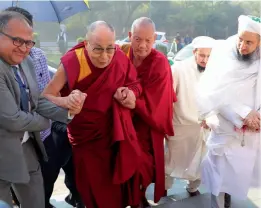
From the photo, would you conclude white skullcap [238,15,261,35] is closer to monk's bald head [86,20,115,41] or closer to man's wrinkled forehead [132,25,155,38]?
man's wrinkled forehead [132,25,155,38]

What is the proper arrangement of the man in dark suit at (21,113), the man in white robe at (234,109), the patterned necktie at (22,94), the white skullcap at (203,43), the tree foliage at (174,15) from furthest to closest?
the tree foliage at (174,15), the white skullcap at (203,43), the man in white robe at (234,109), the patterned necktie at (22,94), the man in dark suit at (21,113)

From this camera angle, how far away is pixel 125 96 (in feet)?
7.09

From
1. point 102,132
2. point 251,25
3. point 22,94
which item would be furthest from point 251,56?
point 22,94

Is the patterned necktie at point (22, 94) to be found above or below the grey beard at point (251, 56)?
below

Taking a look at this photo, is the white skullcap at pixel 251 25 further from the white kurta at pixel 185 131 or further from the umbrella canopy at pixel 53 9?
the umbrella canopy at pixel 53 9

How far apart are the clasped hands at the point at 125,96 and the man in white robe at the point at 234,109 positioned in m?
0.56

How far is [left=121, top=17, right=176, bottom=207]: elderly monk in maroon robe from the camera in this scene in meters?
2.43

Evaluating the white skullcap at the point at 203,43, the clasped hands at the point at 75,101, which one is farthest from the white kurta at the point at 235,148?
the clasped hands at the point at 75,101

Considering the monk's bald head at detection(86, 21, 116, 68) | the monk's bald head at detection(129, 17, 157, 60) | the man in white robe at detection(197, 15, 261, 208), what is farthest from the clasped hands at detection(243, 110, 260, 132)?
the monk's bald head at detection(86, 21, 116, 68)

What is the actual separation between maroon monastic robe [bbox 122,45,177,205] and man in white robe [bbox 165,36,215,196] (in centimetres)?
22

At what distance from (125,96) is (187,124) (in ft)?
2.86

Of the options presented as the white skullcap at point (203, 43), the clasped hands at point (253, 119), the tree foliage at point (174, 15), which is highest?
the tree foliage at point (174, 15)

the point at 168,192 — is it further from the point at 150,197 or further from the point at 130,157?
the point at 130,157

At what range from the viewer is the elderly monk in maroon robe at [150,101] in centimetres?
243
